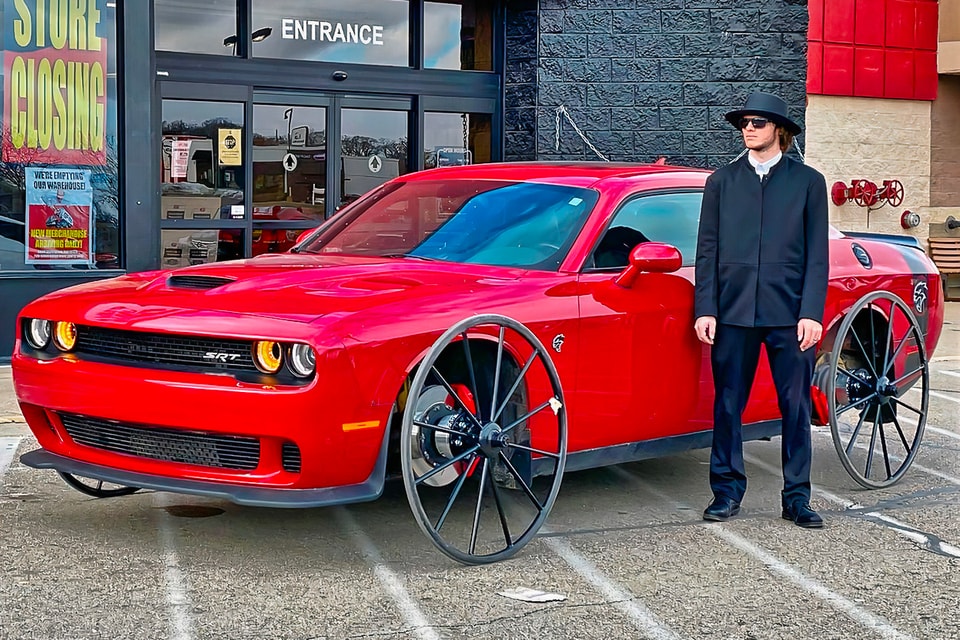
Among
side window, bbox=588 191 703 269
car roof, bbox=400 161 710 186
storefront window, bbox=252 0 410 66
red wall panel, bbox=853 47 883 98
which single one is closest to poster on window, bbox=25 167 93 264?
storefront window, bbox=252 0 410 66

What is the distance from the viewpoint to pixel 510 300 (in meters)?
5.27

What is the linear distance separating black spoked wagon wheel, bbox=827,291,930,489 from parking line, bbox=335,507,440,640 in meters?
2.24

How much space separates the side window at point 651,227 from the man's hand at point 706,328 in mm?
424

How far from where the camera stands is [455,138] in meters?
12.9

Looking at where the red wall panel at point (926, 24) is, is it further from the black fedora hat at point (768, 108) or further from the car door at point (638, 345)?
the black fedora hat at point (768, 108)

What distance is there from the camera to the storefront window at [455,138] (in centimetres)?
1278

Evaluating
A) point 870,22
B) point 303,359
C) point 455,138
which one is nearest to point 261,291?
point 303,359

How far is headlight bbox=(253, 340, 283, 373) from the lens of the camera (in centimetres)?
465

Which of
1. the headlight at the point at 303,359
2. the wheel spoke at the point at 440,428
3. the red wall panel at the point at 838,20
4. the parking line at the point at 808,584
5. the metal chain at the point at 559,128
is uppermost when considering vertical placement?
the red wall panel at the point at 838,20

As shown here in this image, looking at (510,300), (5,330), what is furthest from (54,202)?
(510,300)

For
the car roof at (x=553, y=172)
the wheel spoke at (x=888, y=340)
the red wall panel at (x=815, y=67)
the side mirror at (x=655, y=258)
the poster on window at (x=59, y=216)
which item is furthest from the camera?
the red wall panel at (x=815, y=67)

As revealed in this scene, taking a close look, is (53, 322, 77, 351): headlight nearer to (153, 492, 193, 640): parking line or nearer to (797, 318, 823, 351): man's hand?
(153, 492, 193, 640): parking line

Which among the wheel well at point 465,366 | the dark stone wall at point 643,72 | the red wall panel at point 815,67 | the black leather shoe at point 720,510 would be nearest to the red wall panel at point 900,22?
the red wall panel at point 815,67

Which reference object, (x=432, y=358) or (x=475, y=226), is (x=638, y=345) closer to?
(x=475, y=226)
